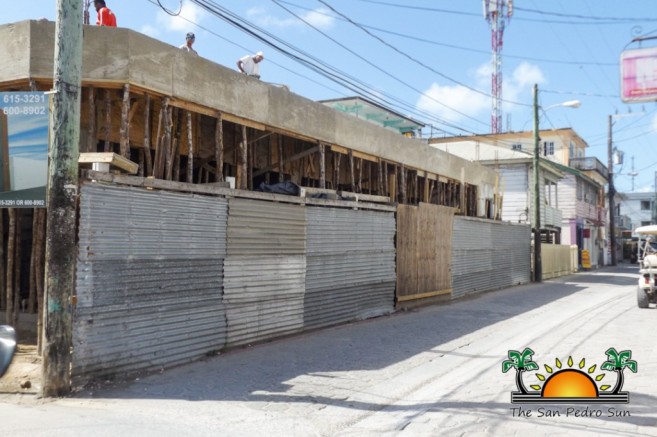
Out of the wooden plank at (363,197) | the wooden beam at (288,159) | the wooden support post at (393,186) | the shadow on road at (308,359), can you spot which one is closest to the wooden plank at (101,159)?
the shadow on road at (308,359)

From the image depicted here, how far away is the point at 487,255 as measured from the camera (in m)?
20.5

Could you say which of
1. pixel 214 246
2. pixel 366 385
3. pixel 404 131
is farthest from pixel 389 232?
pixel 404 131

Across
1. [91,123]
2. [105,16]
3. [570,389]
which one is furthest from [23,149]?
[570,389]

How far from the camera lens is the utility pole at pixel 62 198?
634cm

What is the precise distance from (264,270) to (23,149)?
417 centimetres

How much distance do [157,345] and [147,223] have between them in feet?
5.40

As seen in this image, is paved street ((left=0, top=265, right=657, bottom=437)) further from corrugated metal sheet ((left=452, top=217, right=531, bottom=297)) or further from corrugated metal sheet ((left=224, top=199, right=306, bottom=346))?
corrugated metal sheet ((left=452, top=217, right=531, bottom=297))

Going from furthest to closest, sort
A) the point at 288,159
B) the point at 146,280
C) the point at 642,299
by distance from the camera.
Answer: the point at 642,299, the point at 288,159, the point at 146,280

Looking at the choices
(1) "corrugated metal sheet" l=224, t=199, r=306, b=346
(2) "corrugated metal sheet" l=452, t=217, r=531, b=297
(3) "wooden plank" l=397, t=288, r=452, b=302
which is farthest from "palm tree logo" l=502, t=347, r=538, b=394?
(2) "corrugated metal sheet" l=452, t=217, r=531, b=297

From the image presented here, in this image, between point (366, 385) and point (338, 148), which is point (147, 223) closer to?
point (366, 385)

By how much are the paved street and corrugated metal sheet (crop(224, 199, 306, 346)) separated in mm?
437

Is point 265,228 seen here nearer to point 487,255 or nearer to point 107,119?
point 107,119

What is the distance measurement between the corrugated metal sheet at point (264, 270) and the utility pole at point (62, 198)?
2.83m

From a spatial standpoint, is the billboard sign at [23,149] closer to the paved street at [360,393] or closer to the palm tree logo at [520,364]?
the paved street at [360,393]
